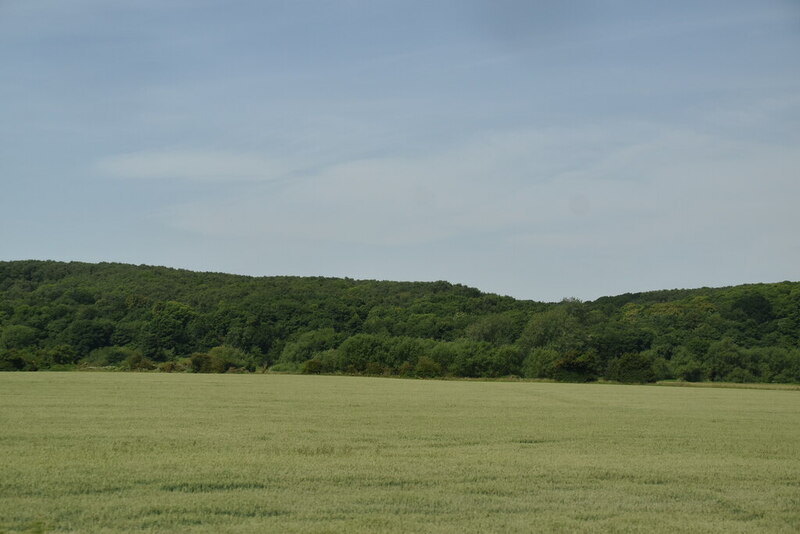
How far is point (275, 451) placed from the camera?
726 inches

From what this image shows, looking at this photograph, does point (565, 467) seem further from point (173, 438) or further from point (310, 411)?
point (310, 411)

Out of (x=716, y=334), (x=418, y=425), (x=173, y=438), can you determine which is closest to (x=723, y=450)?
(x=418, y=425)

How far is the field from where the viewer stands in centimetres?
1180

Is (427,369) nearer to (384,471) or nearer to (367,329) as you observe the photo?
(367,329)

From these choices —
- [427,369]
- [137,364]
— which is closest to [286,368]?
[137,364]

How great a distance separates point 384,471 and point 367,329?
92499 millimetres

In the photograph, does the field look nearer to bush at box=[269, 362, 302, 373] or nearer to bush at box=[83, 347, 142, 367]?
bush at box=[83, 347, 142, 367]

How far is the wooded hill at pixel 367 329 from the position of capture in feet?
254

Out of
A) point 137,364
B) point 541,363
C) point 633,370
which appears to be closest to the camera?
point 633,370

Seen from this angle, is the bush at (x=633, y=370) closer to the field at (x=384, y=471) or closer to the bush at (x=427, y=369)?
the bush at (x=427, y=369)

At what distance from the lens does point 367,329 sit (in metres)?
Result: 108

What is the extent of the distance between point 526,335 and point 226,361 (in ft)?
120

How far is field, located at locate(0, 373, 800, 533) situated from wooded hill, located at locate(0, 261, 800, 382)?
48.0 m

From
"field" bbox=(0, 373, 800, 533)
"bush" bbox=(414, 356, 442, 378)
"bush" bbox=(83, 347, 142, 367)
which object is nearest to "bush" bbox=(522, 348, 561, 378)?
"bush" bbox=(414, 356, 442, 378)
